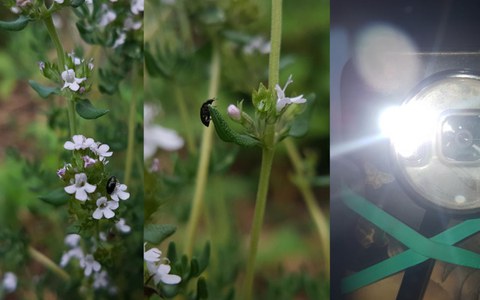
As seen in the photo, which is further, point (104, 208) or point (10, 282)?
point (10, 282)

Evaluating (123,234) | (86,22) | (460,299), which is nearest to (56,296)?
(123,234)

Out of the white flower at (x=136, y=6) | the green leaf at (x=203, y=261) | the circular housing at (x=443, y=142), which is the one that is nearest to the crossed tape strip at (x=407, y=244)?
the circular housing at (x=443, y=142)

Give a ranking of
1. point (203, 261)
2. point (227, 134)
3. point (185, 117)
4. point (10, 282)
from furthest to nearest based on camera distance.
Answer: point (185, 117)
point (10, 282)
point (203, 261)
point (227, 134)

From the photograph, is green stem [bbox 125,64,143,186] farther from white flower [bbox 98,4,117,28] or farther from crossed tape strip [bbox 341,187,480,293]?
crossed tape strip [bbox 341,187,480,293]

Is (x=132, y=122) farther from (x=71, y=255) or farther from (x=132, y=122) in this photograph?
(x=71, y=255)

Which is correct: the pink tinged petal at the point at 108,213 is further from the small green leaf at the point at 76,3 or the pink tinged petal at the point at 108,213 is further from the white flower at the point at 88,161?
the small green leaf at the point at 76,3

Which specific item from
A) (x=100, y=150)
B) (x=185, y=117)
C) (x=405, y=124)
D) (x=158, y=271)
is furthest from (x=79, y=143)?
(x=185, y=117)
